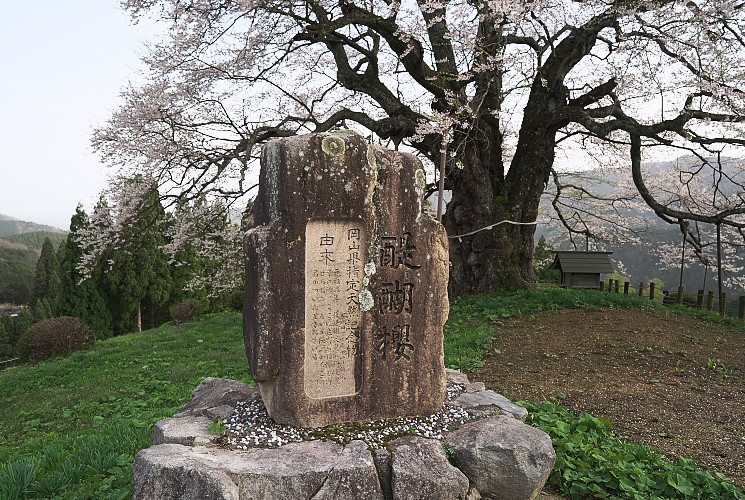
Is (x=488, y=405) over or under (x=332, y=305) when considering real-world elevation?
under

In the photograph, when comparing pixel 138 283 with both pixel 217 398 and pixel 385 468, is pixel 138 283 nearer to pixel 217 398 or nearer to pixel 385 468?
pixel 217 398

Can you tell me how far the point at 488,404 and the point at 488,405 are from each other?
2 cm

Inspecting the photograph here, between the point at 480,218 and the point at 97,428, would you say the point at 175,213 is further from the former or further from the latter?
the point at 480,218

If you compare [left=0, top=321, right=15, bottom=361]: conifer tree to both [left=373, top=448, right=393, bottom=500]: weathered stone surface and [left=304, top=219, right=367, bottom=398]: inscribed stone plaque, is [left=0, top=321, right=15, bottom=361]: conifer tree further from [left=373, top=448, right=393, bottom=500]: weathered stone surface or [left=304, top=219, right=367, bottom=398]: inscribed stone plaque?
[left=373, top=448, right=393, bottom=500]: weathered stone surface

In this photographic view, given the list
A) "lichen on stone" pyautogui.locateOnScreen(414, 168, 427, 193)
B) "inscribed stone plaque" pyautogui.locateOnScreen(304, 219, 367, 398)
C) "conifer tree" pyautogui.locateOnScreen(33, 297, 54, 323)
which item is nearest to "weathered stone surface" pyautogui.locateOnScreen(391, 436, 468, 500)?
"inscribed stone plaque" pyautogui.locateOnScreen(304, 219, 367, 398)

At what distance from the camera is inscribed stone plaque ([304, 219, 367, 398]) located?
3.99 m

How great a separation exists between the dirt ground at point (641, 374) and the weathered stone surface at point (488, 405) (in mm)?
1408

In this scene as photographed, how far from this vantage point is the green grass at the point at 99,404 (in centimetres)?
395

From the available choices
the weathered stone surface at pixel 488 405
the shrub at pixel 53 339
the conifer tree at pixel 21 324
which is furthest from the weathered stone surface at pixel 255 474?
the conifer tree at pixel 21 324

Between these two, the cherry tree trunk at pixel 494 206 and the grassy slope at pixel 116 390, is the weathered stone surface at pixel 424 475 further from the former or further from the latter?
the cherry tree trunk at pixel 494 206

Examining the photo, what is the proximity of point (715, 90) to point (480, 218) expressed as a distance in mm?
5054

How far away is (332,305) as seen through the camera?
13.3 feet

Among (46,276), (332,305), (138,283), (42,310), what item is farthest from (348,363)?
(46,276)

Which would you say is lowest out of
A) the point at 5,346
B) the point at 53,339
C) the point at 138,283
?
the point at 5,346
